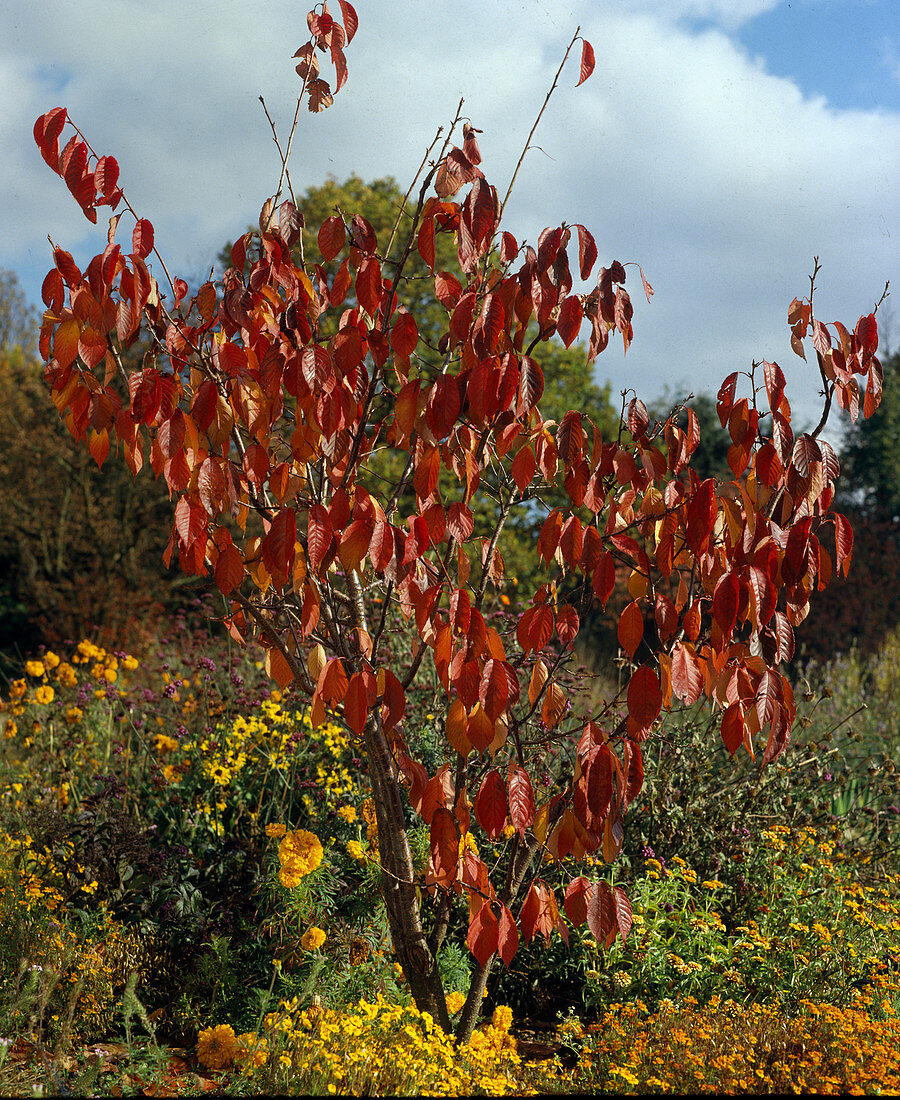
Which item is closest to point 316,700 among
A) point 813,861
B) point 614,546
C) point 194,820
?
point 614,546

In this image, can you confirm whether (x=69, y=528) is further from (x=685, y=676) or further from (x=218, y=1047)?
(x=685, y=676)

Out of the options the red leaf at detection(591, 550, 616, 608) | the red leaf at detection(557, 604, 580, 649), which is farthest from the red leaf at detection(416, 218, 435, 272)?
the red leaf at detection(557, 604, 580, 649)

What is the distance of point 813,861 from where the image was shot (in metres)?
4.28

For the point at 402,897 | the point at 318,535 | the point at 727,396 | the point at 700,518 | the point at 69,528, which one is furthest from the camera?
the point at 69,528

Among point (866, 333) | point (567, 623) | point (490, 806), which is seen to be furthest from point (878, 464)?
point (490, 806)

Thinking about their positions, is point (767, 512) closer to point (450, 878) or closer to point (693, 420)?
point (693, 420)

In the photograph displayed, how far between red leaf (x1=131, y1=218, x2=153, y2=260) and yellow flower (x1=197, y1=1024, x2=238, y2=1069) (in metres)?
2.03

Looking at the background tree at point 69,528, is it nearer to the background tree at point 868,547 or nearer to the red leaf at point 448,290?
the background tree at point 868,547

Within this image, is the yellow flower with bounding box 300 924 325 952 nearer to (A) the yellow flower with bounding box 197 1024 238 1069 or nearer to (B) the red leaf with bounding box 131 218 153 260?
(A) the yellow flower with bounding box 197 1024 238 1069

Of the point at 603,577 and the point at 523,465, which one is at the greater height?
the point at 523,465

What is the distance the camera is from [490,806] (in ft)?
7.43

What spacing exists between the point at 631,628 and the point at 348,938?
1.64m

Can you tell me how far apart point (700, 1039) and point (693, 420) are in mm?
1708

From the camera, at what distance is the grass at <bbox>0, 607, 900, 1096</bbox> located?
8.17 feet
